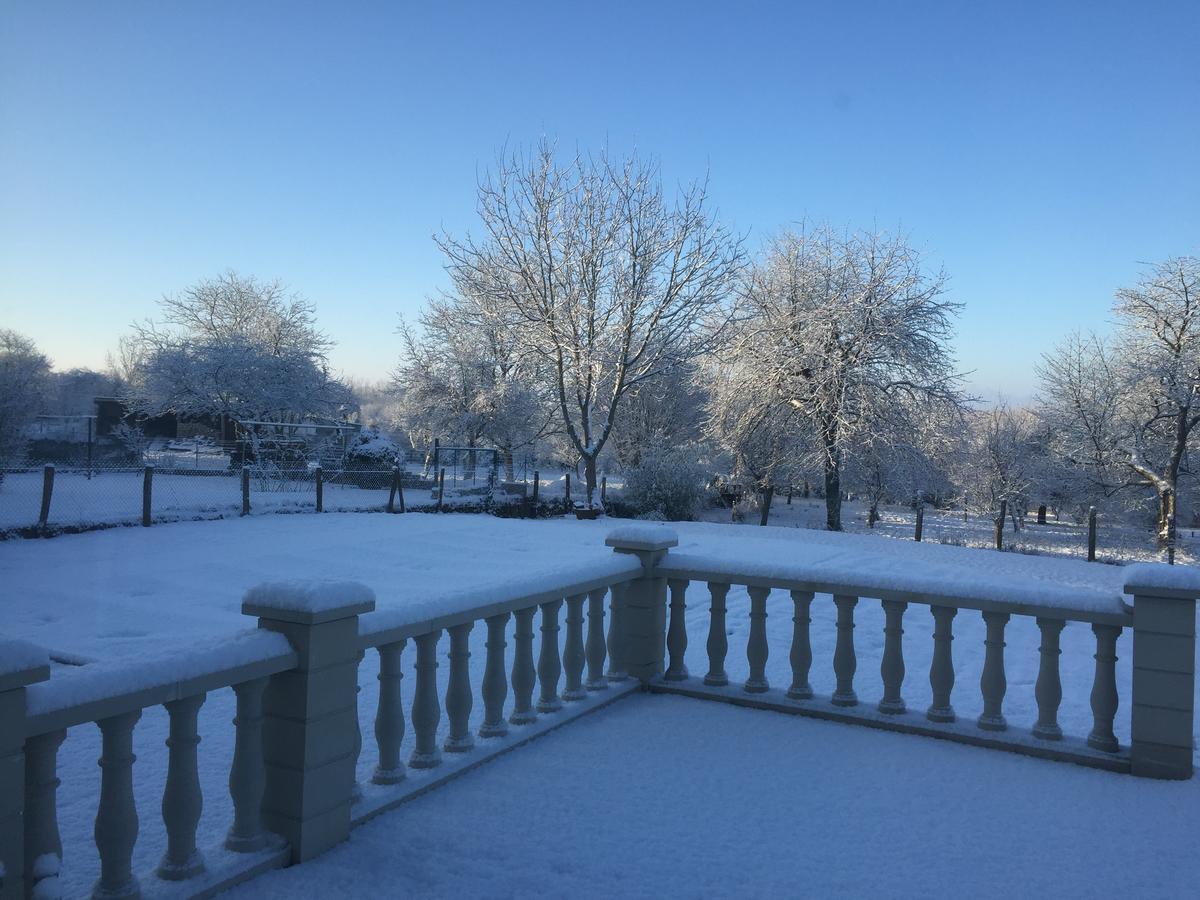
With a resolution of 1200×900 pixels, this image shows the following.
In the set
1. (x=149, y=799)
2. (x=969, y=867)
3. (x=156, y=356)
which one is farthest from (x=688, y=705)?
(x=156, y=356)

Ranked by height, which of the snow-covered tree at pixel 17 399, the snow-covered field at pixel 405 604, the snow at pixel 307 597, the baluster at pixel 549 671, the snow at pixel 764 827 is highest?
the snow-covered tree at pixel 17 399

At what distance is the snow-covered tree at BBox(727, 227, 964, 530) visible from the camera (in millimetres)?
22531

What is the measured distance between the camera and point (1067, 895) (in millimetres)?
2688

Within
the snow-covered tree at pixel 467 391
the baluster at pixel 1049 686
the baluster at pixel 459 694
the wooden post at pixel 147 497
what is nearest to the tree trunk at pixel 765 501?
the snow-covered tree at pixel 467 391

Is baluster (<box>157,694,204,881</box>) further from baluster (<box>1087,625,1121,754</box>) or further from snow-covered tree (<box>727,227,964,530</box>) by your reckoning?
snow-covered tree (<box>727,227,964,530</box>)

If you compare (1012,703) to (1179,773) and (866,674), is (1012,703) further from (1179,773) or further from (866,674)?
(1179,773)

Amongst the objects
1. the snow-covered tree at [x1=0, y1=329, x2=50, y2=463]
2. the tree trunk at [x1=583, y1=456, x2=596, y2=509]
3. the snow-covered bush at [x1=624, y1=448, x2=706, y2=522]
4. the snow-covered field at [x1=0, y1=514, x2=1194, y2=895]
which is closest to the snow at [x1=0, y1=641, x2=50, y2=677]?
the snow-covered field at [x1=0, y1=514, x2=1194, y2=895]

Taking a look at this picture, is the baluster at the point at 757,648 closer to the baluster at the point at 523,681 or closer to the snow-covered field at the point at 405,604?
the snow-covered field at the point at 405,604

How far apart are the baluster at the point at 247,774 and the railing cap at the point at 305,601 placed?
0.75 ft

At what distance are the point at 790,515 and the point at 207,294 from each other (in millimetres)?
26691

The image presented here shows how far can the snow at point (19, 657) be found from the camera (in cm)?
182

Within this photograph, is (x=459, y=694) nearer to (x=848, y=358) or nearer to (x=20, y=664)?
(x=20, y=664)

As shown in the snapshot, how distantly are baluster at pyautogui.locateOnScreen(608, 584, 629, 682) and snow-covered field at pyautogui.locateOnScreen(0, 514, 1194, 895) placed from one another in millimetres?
431

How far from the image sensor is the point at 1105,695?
12.8ft
